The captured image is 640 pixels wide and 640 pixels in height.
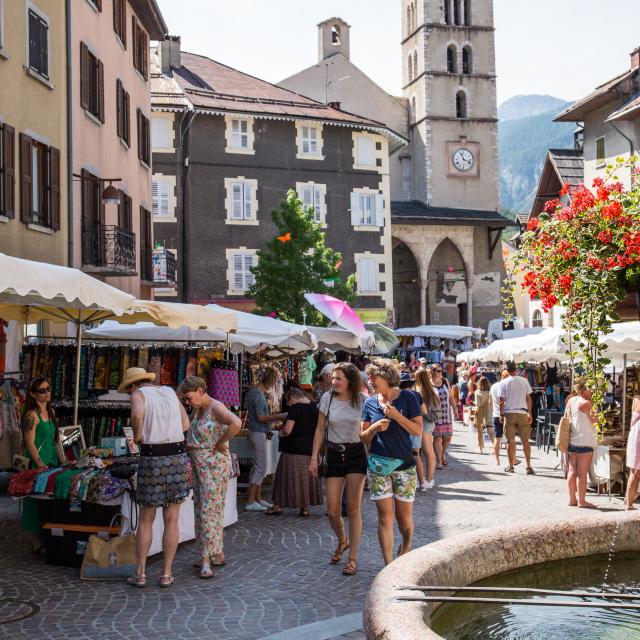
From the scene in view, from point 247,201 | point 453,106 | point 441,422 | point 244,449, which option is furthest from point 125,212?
point 453,106

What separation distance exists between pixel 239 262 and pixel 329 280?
6.53m

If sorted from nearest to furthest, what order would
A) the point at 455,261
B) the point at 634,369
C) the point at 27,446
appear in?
the point at 27,446 < the point at 634,369 < the point at 455,261

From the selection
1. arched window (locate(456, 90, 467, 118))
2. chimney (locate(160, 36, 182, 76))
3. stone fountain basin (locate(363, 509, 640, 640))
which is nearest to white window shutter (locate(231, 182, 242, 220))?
chimney (locate(160, 36, 182, 76))

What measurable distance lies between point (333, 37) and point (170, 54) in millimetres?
17624

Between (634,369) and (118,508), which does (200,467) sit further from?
Result: (634,369)

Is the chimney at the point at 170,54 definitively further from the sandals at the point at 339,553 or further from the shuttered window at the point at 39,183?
the sandals at the point at 339,553

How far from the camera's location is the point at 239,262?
145 ft

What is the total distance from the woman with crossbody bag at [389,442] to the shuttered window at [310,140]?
37.9m

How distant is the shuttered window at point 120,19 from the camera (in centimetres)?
2603

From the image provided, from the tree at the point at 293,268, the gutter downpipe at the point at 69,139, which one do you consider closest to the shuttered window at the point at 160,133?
the tree at the point at 293,268

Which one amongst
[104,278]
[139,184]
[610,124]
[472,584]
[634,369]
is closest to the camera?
[472,584]

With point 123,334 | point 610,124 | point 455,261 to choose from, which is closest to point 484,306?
point 455,261

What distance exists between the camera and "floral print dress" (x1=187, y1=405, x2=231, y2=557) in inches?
358

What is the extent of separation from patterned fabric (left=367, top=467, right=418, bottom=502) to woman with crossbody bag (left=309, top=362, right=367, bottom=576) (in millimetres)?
442
